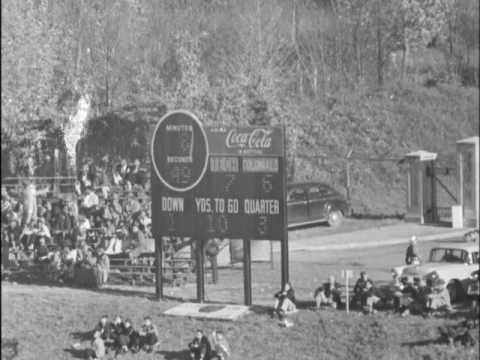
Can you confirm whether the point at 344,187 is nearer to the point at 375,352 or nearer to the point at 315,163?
the point at 315,163

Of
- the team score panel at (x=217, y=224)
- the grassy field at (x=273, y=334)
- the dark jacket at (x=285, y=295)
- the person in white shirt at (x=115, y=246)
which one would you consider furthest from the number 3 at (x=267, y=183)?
the person in white shirt at (x=115, y=246)

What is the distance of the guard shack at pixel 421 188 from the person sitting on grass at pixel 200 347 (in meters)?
9.93

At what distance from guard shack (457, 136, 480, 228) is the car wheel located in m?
2.47

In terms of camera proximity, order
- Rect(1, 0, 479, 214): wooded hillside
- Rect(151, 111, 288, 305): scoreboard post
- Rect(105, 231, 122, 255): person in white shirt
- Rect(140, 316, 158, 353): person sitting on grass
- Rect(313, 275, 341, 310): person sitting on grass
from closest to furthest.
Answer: Rect(1, 0, 479, 214): wooded hillside, Rect(140, 316, 158, 353): person sitting on grass, Rect(313, 275, 341, 310): person sitting on grass, Rect(151, 111, 288, 305): scoreboard post, Rect(105, 231, 122, 255): person in white shirt

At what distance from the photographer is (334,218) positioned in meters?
20.0

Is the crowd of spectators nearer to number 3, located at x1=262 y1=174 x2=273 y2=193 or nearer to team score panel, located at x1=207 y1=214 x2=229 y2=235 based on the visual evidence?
team score panel, located at x1=207 y1=214 x2=229 y2=235

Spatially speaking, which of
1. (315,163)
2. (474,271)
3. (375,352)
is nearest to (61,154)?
(375,352)

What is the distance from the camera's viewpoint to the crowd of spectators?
1367 cm

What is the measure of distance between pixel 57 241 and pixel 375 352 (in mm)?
5444

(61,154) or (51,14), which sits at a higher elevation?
(51,14)

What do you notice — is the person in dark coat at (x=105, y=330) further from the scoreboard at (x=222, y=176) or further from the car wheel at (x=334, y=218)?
the car wheel at (x=334, y=218)

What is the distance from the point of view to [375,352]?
37.0 ft

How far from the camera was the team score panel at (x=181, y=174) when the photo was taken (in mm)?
13141

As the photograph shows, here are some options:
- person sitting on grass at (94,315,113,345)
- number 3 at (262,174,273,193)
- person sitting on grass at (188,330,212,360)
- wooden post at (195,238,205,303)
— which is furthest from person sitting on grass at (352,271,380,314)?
person sitting on grass at (94,315,113,345)
